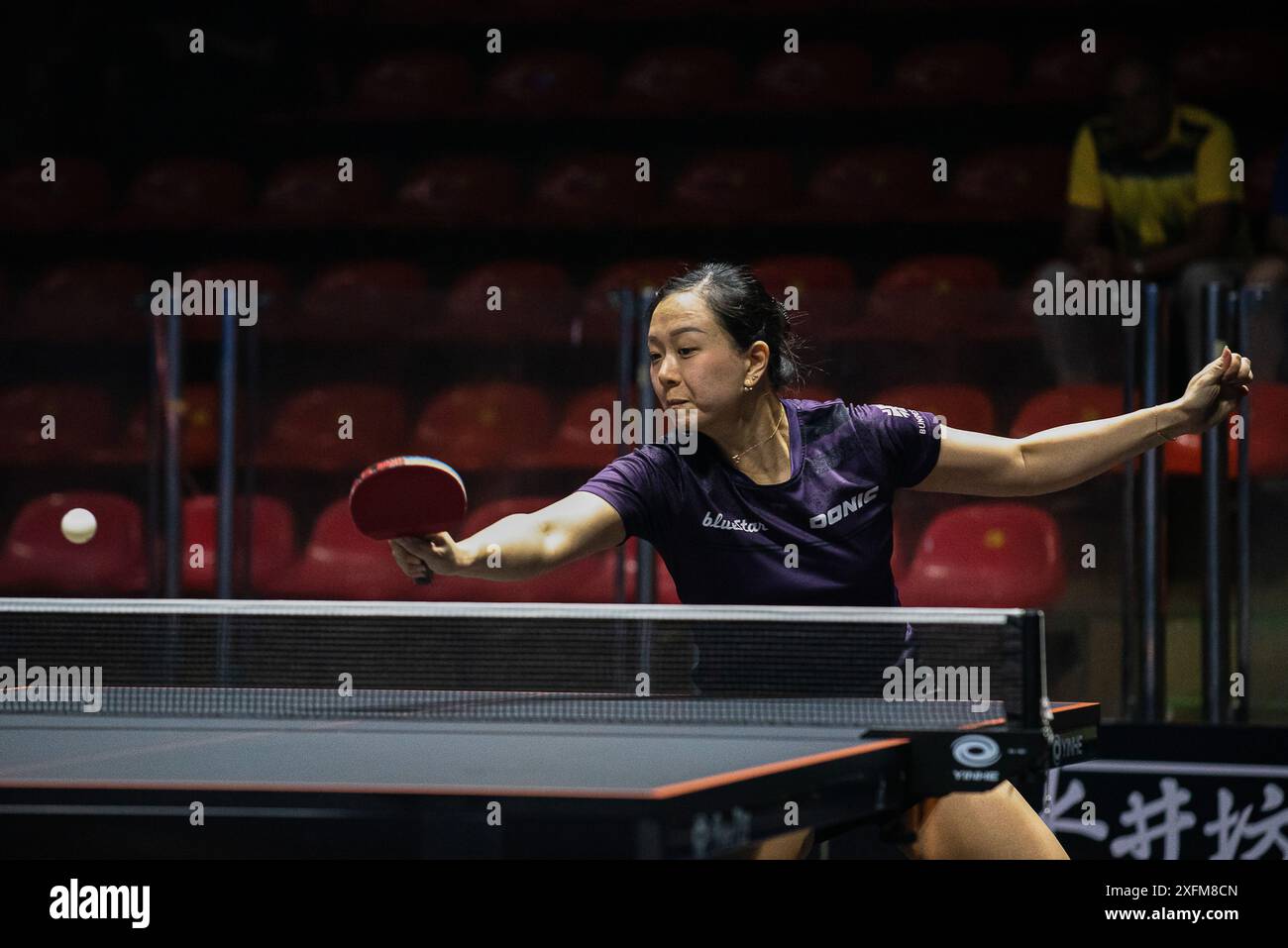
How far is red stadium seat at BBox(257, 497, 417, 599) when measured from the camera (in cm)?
540

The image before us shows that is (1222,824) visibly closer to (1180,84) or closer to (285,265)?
(1180,84)

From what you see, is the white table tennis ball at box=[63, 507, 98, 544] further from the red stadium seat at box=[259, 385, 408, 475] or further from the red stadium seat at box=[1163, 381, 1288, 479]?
the red stadium seat at box=[1163, 381, 1288, 479]

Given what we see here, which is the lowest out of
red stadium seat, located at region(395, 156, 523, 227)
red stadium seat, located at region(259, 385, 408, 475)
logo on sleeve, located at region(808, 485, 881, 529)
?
logo on sleeve, located at region(808, 485, 881, 529)

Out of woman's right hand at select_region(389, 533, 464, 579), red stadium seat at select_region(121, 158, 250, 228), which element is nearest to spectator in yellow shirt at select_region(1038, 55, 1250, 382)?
woman's right hand at select_region(389, 533, 464, 579)

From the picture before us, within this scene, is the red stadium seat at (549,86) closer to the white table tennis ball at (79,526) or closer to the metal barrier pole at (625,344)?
the metal barrier pole at (625,344)

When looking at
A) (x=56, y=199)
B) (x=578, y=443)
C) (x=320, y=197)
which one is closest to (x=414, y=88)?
(x=320, y=197)

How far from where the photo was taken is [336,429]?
5.28m

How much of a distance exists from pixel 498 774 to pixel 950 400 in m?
3.17

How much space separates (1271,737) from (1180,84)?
4074mm

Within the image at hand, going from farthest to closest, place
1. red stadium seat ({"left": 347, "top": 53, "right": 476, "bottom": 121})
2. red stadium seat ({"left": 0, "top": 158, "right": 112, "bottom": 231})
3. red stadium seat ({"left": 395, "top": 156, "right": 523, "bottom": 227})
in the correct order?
red stadium seat ({"left": 347, "top": 53, "right": 476, "bottom": 121}) < red stadium seat ({"left": 0, "top": 158, "right": 112, "bottom": 231}) < red stadium seat ({"left": 395, "top": 156, "right": 523, "bottom": 227})

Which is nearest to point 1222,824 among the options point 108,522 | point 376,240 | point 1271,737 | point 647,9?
point 1271,737

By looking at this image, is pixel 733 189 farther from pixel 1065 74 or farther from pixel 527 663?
pixel 527 663

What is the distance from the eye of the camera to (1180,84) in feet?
26.0

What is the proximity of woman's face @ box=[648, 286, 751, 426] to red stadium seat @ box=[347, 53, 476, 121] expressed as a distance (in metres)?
5.78
